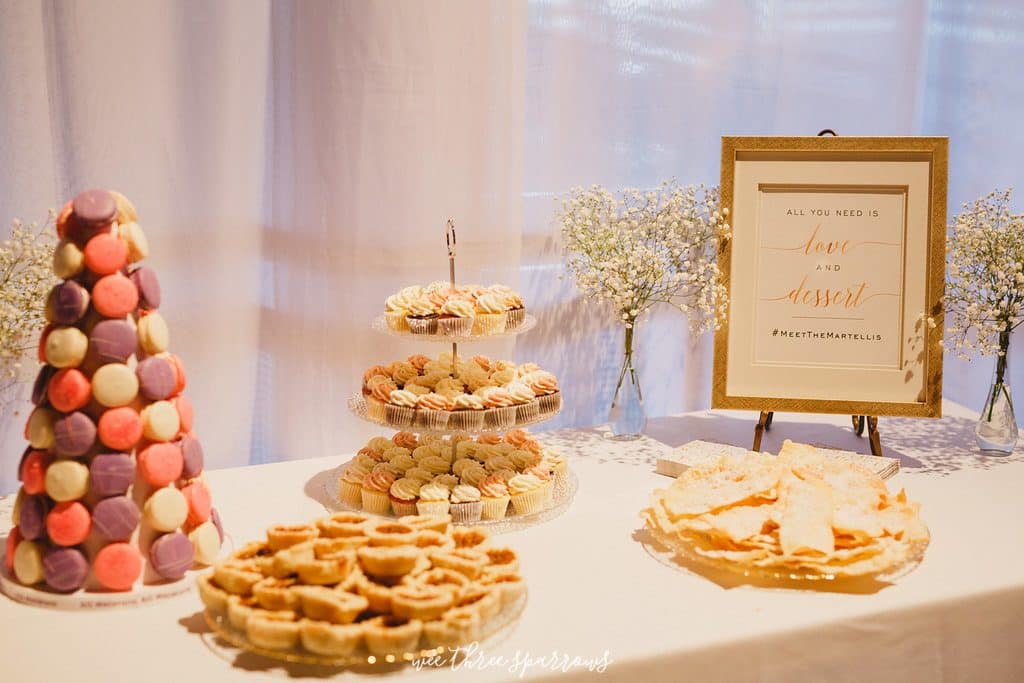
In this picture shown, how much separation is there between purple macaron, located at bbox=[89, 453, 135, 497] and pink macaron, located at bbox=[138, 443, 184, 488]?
0.02 metres

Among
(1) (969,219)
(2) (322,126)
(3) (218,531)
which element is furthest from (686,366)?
(3) (218,531)

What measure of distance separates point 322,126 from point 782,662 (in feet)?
4.34

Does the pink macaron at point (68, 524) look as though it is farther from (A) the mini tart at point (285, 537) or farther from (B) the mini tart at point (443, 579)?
(B) the mini tart at point (443, 579)

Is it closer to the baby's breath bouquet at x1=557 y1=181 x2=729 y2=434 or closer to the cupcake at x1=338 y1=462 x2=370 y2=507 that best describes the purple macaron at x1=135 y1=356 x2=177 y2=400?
the cupcake at x1=338 y1=462 x2=370 y2=507

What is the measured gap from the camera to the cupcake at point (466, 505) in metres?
1.59

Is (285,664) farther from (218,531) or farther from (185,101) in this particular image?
(185,101)

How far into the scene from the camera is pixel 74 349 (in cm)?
126

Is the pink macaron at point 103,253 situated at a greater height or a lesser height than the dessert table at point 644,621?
greater

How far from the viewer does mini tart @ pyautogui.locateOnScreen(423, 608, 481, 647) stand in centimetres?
114

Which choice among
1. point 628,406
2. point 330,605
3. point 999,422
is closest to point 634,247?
point 628,406

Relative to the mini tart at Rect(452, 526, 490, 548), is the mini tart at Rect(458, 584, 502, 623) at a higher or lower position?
lower

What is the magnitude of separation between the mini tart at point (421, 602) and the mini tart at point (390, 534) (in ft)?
0.35

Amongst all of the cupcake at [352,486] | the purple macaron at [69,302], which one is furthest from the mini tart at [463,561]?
the purple macaron at [69,302]

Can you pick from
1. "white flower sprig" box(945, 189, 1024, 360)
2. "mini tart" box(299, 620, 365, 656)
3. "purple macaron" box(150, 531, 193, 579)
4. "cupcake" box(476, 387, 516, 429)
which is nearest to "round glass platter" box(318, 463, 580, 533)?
"cupcake" box(476, 387, 516, 429)
